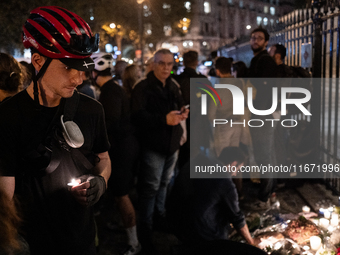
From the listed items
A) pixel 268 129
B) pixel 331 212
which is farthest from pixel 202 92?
pixel 331 212

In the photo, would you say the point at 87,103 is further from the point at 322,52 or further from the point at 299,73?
the point at 322,52

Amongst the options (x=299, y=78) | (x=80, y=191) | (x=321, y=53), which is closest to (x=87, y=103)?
(x=80, y=191)

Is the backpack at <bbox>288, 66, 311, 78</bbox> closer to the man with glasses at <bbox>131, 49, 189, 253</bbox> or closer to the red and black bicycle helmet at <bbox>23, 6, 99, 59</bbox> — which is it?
the man with glasses at <bbox>131, 49, 189, 253</bbox>

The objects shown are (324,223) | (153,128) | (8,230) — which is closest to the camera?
(8,230)

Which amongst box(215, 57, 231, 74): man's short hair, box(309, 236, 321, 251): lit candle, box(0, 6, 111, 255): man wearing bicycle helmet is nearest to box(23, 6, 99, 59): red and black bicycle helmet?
box(0, 6, 111, 255): man wearing bicycle helmet

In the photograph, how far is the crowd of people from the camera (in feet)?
6.12

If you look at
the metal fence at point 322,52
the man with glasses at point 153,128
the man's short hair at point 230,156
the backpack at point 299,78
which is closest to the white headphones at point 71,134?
the man with glasses at point 153,128

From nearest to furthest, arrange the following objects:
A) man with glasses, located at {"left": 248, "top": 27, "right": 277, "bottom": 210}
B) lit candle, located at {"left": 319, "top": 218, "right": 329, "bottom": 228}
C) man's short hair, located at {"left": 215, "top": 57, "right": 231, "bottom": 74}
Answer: lit candle, located at {"left": 319, "top": 218, "right": 329, "bottom": 228} < man with glasses, located at {"left": 248, "top": 27, "right": 277, "bottom": 210} < man's short hair, located at {"left": 215, "top": 57, "right": 231, "bottom": 74}

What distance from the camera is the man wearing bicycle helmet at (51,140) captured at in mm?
1856

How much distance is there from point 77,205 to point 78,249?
27 cm

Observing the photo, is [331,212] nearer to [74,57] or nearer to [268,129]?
[268,129]

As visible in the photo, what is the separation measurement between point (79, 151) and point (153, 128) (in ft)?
7.40

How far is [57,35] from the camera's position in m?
1.90

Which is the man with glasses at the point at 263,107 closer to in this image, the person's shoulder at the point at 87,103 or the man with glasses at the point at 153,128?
the man with glasses at the point at 153,128
